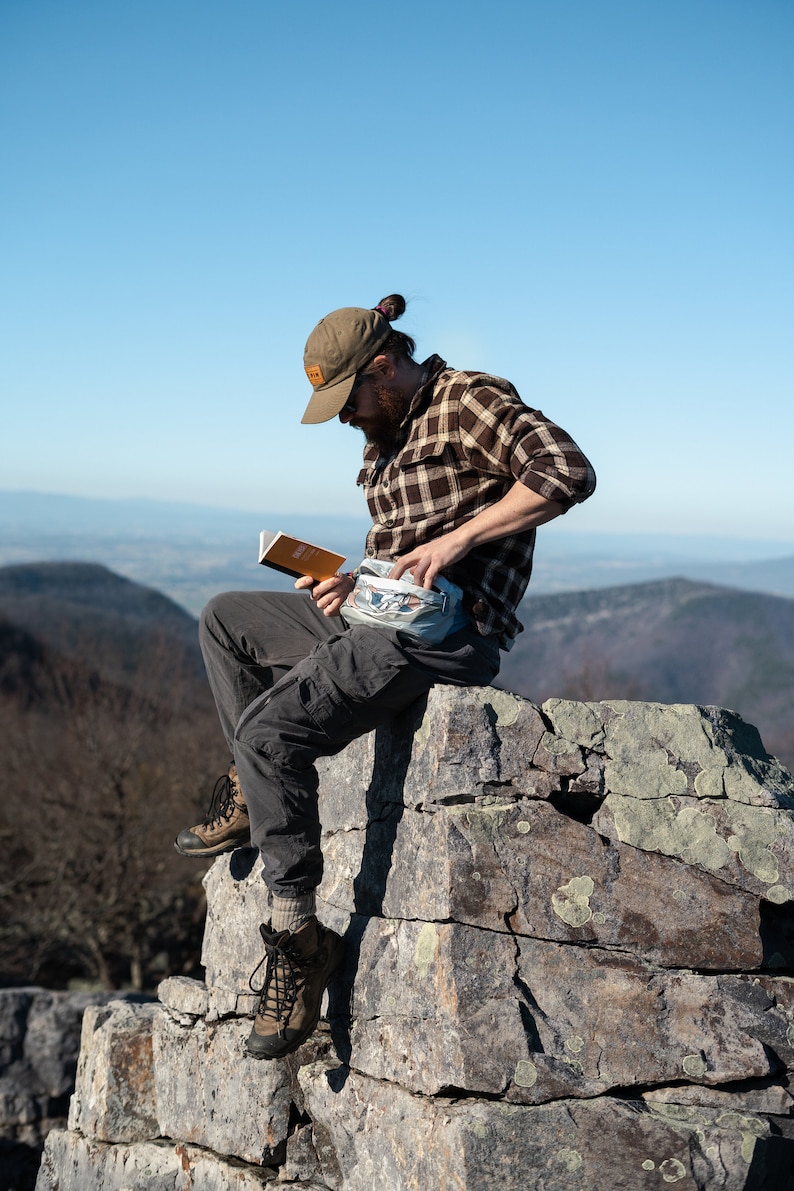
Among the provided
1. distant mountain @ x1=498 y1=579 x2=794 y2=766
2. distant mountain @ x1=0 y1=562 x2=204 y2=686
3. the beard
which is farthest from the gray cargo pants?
distant mountain @ x1=498 y1=579 x2=794 y2=766

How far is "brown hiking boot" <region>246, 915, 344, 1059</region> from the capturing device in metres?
4.33

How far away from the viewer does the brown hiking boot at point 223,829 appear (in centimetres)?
543

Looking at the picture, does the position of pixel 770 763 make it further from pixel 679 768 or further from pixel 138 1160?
pixel 138 1160

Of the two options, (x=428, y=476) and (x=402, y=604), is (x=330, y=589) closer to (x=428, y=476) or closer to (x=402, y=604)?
(x=402, y=604)

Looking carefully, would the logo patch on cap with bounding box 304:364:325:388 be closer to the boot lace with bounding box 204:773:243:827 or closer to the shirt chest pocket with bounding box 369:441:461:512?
the shirt chest pocket with bounding box 369:441:461:512

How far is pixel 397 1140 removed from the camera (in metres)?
4.14

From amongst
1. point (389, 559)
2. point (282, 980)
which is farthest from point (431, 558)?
point (282, 980)

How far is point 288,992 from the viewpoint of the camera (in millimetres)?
4371

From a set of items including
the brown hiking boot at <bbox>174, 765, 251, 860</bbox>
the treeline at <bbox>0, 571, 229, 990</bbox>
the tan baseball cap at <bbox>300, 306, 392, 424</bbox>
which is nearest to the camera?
the tan baseball cap at <bbox>300, 306, 392, 424</bbox>

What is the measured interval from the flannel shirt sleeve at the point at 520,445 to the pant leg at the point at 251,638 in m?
1.24

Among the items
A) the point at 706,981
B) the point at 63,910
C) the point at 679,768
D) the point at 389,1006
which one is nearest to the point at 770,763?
the point at 679,768

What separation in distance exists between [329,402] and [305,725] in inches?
57.1

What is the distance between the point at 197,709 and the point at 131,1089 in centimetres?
2851

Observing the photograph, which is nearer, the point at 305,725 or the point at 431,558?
the point at 431,558
